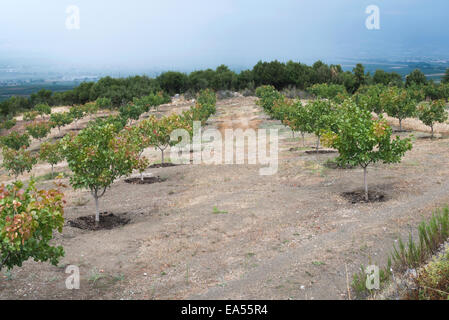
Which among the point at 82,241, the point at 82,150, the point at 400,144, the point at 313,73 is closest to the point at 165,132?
the point at 82,150

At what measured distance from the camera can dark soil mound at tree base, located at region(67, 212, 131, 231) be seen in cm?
1684

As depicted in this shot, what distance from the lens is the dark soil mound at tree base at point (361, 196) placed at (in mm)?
18286

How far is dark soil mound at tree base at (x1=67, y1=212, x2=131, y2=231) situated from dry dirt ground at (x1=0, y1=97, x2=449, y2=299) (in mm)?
476

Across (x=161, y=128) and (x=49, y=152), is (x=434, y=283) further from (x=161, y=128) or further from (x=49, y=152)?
(x=49, y=152)

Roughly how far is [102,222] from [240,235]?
22.2 ft

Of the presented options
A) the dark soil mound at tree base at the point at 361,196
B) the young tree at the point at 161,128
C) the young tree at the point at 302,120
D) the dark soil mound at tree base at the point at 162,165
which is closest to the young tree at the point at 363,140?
the dark soil mound at tree base at the point at 361,196

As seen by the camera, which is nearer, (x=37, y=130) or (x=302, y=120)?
(x=302, y=120)

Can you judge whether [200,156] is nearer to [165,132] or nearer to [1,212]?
[165,132]

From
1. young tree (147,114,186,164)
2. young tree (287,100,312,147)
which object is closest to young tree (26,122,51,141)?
young tree (147,114,186,164)

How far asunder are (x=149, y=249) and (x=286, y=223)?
226 inches

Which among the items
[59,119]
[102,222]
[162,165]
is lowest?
[102,222]

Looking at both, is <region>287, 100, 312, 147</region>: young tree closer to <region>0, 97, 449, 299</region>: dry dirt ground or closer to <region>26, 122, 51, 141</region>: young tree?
<region>0, 97, 449, 299</region>: dry dirt ground

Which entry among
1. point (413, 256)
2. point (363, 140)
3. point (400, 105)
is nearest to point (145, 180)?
point (363, 140)

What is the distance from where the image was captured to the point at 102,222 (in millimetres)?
17578
